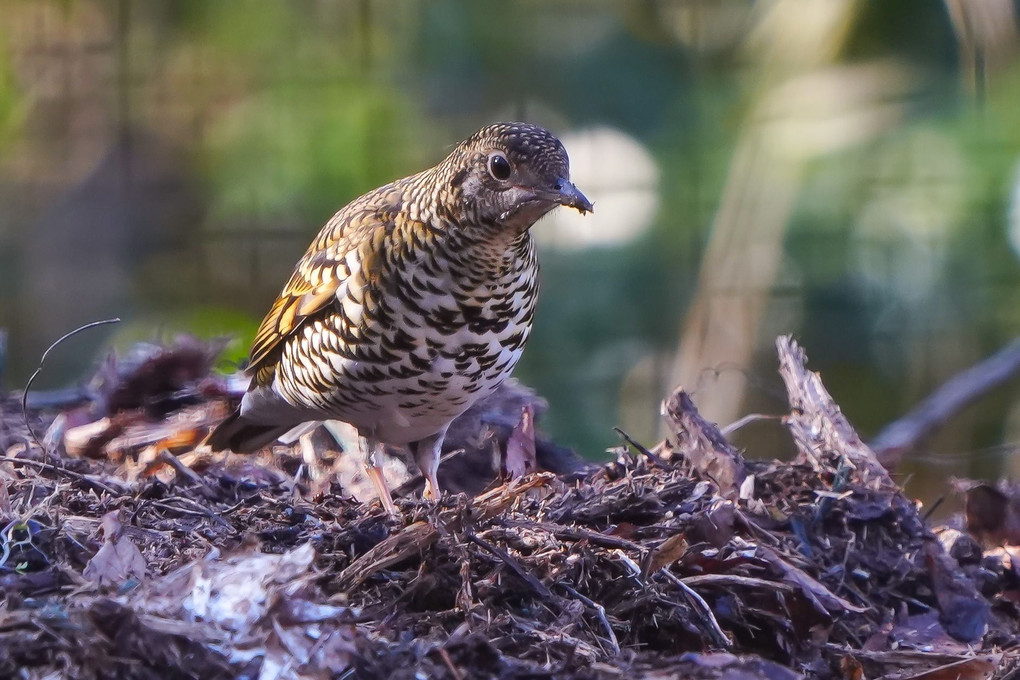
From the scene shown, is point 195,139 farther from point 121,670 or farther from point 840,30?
point 121,670

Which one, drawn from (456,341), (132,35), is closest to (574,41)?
(132,35)

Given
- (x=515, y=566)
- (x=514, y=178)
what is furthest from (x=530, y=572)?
(x=514, y=178)

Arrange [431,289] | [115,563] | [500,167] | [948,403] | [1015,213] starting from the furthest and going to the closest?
[1015,213] → [948,403] → [431,289] → [500,167] → [115,563]

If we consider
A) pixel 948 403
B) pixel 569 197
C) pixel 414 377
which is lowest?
pixel 948 403

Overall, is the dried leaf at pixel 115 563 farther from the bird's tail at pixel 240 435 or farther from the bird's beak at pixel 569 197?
the bird's tail at pixel 240 435

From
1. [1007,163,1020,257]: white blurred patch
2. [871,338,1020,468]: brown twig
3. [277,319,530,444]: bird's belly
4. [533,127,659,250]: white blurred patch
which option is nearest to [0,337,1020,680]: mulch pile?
[277,319,530,444]: bird's belly

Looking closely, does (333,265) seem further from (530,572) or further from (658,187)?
(658,187)
